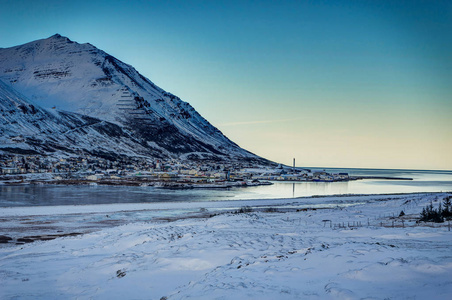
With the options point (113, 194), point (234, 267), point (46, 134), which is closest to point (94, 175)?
point (113, 194)

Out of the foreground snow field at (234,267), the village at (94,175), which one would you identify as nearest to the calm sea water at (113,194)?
the village at (94,175)

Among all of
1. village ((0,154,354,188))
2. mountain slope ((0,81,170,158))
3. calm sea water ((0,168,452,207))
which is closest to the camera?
calm sea water ((0,168,452,207))

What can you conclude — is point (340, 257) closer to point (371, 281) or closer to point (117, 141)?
point (371, 281)

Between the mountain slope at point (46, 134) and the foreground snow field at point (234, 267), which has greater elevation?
the mountain slope at point (46, 134)

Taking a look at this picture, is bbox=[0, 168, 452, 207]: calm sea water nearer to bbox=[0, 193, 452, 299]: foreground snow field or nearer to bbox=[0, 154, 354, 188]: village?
bbox=[0, 154, 354, 188]: village

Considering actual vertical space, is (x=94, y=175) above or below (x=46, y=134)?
below

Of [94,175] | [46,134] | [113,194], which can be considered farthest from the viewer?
[46,134]

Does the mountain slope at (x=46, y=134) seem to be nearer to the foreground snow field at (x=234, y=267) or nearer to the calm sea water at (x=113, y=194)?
the calm sea water at (x=113, y=194)

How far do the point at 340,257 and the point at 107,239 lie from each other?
11529 mm

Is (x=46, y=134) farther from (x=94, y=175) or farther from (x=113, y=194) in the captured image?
(x=113, y=194)

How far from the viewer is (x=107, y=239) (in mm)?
16484

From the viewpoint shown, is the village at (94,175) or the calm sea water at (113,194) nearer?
the calm sea water at (113,194)

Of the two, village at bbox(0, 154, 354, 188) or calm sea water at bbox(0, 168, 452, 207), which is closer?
calm sea water at bbox(0, 168, 452, 207)

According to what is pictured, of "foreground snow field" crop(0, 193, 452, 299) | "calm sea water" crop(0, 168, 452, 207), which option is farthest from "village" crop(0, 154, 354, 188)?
"foreground snow field" crop(0, 193, 452, 299)
